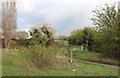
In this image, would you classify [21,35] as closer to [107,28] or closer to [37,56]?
[107,28]

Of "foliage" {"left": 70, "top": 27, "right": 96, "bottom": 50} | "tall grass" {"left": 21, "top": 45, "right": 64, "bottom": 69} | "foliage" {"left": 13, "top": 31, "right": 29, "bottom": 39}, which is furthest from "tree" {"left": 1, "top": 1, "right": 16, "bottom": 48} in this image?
"tall grass" {"left": 21, "top": 45, "right": 64, "bottom": 69}

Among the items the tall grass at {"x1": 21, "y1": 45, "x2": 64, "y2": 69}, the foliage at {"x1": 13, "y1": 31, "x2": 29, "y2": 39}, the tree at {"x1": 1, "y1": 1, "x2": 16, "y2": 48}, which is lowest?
the tall grass at {"x1": 21, "y1": 45, "x2": 64, "y2": 69}

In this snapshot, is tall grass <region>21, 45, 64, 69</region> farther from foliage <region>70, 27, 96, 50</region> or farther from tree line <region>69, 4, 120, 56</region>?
foliage <region>70, 27, 96, 50</region>

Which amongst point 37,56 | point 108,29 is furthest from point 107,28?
point 37,56

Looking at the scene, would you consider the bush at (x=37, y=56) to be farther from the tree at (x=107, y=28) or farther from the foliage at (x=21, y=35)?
the foliage at (x=21, y=35)

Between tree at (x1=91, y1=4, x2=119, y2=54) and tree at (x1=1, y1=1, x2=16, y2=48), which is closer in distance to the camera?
tree at (x1=91, y1=4, x2=119, y2=54)

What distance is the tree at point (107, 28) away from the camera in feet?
74.2

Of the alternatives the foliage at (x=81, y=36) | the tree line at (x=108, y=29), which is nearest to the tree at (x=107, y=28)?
the tree line at (x=108, y=29)

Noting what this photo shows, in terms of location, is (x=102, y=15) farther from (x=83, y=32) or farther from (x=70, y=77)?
(x=70, y=77)

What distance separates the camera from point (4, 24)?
33281mm

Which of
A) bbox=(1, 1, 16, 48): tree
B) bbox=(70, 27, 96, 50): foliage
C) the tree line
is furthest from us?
bbox=(70, 27, 96, 50): foliage

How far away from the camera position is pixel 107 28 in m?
23.8

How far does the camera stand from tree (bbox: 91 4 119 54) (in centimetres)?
2262

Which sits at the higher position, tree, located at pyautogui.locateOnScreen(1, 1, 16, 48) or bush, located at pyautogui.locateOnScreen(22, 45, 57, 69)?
tree, located at pyautogui.locateOnScreen(1, 1, 16, 48)
